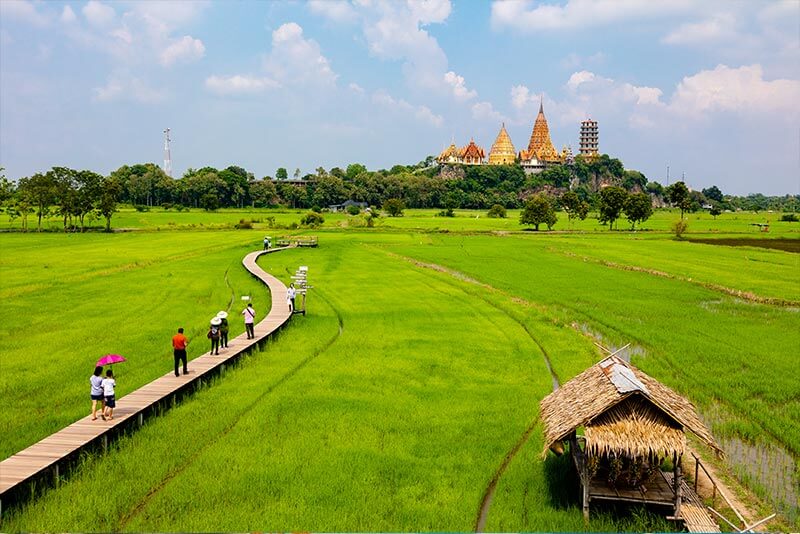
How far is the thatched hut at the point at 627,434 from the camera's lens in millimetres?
10664

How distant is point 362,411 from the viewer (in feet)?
51.4

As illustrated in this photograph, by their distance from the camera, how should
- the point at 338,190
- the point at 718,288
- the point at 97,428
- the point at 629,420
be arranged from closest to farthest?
the point at 629,420
the point at 97,428
the point at 718,288
the point at 338,190

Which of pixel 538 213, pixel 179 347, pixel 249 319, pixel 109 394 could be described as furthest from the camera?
pixel 538 213

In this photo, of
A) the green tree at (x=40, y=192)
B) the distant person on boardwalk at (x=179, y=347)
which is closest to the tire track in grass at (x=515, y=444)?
the distant person on boardwalk at (x=179, y=347)

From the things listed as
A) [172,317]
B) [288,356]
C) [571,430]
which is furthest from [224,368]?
[571,430]

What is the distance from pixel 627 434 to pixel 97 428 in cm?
1029

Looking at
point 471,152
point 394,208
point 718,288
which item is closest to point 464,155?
point 471,152

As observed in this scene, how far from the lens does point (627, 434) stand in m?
10.7

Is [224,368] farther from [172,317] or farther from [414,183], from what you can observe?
[414,183]

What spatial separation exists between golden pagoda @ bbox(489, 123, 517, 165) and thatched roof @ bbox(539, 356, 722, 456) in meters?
180

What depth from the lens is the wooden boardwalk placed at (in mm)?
11008

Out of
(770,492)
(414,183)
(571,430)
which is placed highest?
(414,183)

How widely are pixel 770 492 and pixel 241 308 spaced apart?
2263 cm

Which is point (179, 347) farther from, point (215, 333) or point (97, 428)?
point (97, 428)
